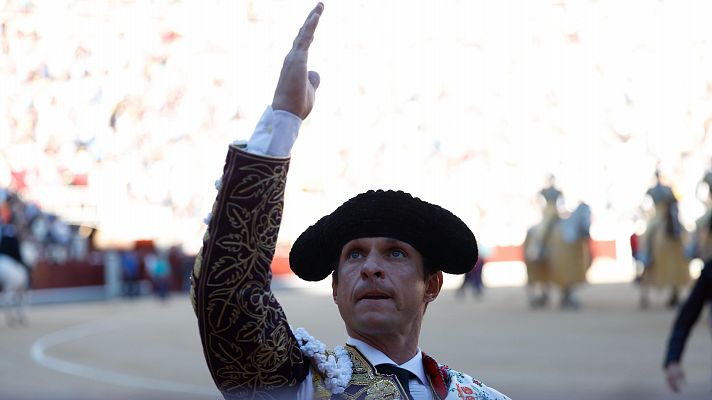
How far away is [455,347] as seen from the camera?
9.80m

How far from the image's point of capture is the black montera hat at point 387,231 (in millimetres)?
1743

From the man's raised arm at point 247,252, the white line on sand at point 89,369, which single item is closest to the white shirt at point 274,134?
the man's raised arm at point 247,252

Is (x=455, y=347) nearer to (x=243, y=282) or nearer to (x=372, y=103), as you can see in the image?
(x=243, y=282)

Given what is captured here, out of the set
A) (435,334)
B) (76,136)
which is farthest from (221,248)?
(76,136)

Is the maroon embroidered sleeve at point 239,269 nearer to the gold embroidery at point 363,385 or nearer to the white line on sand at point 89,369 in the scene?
the gold embroidery at point 363,385

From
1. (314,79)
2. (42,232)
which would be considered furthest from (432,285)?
(42,232)

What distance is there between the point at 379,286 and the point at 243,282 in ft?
0.96

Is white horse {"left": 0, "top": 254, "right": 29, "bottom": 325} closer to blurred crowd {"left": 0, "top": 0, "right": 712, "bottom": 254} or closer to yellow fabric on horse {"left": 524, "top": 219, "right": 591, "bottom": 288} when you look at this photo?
yellow fabric on horse {"left": 524, "top": 219, "right": 591, "bottom": 288}

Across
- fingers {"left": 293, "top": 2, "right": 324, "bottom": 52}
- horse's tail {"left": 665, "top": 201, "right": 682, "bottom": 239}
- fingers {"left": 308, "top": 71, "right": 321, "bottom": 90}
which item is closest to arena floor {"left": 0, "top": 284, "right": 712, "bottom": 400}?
horse's tail {"left": 665, "top": 201, "right": 682, "bottom": 239}

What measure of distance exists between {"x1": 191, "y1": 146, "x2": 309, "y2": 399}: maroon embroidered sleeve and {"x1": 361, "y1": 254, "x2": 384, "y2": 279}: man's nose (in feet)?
0.74

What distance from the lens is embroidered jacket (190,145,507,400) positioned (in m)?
1.45

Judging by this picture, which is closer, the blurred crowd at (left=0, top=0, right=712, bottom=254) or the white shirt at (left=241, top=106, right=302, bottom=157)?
the white shirt at (left=241, top=106, right=302, bottom=157)

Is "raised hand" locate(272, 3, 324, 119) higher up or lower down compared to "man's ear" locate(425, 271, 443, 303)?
higher up

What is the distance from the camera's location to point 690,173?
27797 millimetres
